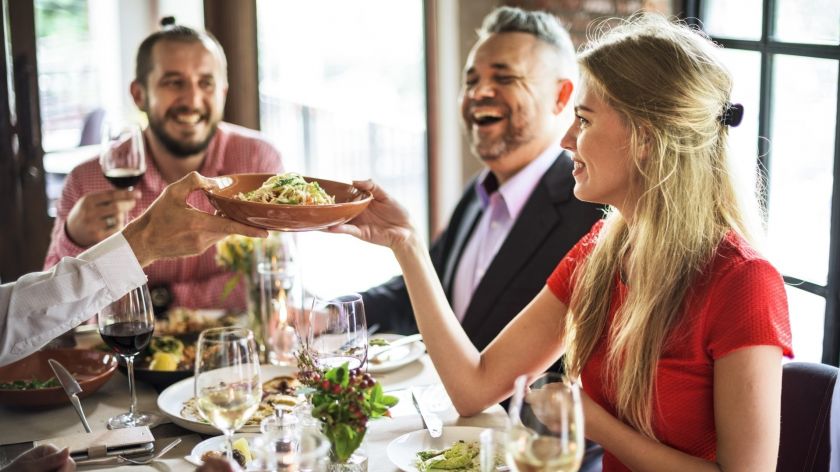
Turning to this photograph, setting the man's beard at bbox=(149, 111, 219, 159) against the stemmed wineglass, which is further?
the man's beard at bbox=(149, 111, 219, 159)

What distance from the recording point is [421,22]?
4352mm

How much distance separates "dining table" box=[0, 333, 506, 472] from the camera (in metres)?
1.54

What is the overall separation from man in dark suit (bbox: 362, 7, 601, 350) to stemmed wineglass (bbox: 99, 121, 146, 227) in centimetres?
76

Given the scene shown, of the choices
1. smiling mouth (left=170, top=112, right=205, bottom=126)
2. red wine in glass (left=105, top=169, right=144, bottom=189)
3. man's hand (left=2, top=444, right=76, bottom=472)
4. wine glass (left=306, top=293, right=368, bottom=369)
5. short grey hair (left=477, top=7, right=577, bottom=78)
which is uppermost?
short grey hair (left=477, top=7, right=577, bottom=78)

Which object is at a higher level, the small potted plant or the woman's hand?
the woman's hand

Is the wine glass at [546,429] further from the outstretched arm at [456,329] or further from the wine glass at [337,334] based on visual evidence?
the outstretched arm at [456,329]

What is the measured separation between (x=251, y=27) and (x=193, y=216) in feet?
8.67

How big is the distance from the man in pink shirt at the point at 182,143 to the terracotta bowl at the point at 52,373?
0.81 m

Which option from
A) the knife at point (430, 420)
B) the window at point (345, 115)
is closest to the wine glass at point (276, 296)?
the knife at point (430, 420)

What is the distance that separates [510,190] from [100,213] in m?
1.22

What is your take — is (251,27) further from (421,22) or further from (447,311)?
(447,311)

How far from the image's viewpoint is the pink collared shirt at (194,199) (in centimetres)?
282

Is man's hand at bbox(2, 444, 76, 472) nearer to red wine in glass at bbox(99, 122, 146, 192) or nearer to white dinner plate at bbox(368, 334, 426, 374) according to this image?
white dinner plate at bbox(368, 334, 426, 374)

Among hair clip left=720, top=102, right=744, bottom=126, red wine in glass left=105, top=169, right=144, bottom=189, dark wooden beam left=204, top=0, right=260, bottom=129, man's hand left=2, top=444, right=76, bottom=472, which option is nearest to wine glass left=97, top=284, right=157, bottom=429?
man's hand left=2, top=444, right=76, bottom=472
